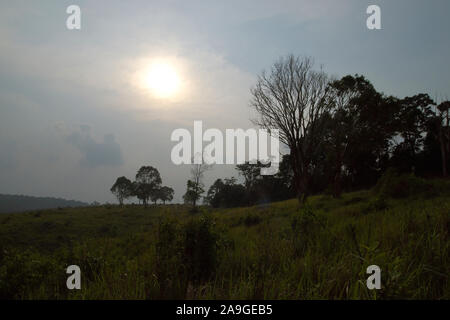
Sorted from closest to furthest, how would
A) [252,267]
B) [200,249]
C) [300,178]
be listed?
[252,267] < [200,249] < [300,178]

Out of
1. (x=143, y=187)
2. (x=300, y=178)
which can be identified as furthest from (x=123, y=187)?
(x=300, y=178)

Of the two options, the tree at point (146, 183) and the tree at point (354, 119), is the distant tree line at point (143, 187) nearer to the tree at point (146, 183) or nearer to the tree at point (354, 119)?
the tree at point (146, 183)

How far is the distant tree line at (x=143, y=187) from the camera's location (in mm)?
62000

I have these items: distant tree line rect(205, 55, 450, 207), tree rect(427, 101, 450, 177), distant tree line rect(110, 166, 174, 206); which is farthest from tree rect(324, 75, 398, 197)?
distant tree line rect(110, 166, 174, 206)

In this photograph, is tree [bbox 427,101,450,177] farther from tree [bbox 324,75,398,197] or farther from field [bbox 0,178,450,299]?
field [bbox 0,178,450,299]

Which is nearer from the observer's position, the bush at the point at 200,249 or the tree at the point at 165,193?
the bush at the point at 200,249

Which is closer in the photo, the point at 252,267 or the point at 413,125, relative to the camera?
the point at 252,267

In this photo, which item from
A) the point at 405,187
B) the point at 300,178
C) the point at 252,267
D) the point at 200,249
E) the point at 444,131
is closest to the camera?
the point at 252,267

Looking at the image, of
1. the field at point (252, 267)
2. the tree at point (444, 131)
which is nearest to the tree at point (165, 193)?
the tree at point (444, 131)

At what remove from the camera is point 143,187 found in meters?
62.8

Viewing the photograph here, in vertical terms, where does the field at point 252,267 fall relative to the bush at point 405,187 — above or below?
below

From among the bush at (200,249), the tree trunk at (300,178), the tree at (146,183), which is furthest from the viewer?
the tree at (146,183)

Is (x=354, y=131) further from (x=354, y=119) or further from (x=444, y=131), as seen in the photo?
(x=444, y=131)

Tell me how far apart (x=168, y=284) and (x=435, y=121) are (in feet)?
133
